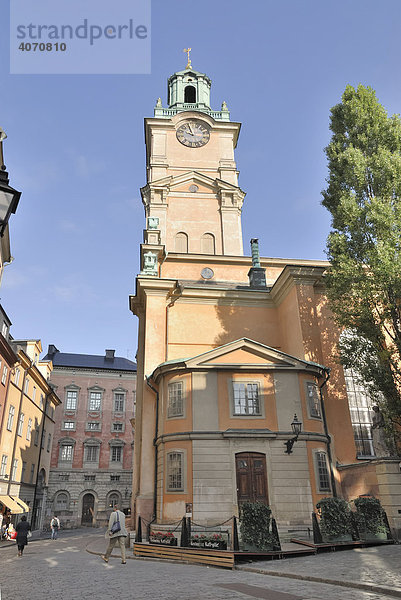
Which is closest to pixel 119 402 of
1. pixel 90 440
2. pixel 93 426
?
pixel 93 426

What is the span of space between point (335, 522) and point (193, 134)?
3228 centimetres

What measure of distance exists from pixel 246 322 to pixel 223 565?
49.0ft

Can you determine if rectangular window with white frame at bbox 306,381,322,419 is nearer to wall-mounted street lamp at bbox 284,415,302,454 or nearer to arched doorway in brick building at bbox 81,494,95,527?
wall-mounted street lamp at bbox 284,415,302,454

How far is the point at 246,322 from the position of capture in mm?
24938

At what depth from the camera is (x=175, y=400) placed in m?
18.5

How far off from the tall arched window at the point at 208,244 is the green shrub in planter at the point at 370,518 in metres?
21.6

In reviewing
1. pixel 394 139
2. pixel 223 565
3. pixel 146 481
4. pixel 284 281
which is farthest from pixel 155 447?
pixel 394 139

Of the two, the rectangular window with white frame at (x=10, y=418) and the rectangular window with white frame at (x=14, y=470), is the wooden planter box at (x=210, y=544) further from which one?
the rectangular window with white frame at (x=14, y=470)

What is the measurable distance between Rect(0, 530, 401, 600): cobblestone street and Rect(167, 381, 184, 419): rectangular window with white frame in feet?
20.7

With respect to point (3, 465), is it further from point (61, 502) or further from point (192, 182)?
point (192, 182)

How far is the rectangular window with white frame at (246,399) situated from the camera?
17853 millimetres

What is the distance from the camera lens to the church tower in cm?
3259

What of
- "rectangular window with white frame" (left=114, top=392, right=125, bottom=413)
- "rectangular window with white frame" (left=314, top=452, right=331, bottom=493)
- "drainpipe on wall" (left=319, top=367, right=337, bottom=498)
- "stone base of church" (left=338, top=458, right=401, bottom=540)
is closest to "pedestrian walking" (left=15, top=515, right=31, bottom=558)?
"rectangular window with white frame" (left=314, top=452, right=331, bottom=493)

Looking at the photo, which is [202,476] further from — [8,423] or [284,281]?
[8,423]
